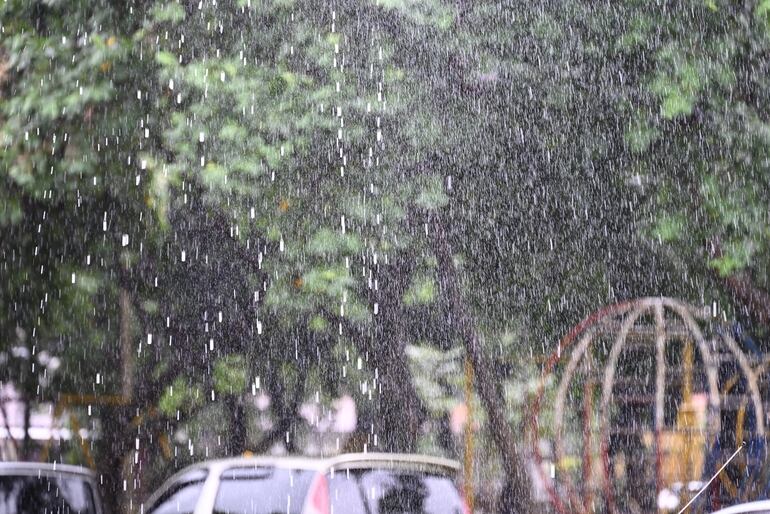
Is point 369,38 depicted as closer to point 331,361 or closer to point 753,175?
point 753,175

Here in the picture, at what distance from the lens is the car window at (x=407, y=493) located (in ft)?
25.5

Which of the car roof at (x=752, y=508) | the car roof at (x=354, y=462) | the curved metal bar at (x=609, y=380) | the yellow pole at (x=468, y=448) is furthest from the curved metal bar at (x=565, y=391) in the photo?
the car roof at (x=752, y=508)

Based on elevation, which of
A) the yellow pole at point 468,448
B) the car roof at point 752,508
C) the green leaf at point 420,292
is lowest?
the car roof at point 752,508

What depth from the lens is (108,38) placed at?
36.3 feet

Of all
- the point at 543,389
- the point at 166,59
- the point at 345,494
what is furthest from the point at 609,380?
the point at 166,59

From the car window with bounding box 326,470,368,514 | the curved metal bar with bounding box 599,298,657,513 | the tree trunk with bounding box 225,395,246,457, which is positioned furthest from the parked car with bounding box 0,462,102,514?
the tree trunk with bounding box 225,395,246,457

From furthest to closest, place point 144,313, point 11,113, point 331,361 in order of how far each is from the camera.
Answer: point 331,361
point 144,313
point 11,113

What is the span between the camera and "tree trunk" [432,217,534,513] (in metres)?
12.7

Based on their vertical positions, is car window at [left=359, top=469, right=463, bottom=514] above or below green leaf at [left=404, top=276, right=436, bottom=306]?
below

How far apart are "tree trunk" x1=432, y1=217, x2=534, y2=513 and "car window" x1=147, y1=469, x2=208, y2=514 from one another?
15.6 feet

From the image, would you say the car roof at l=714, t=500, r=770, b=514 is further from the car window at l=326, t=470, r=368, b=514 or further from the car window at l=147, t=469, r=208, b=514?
the car window at l=147, t=469, r=208, b=514

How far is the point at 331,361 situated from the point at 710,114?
7341 mm

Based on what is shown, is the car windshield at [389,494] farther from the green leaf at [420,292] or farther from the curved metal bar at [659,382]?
the green leaf at [420,292]

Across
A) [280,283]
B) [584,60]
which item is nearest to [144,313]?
[280,283]
